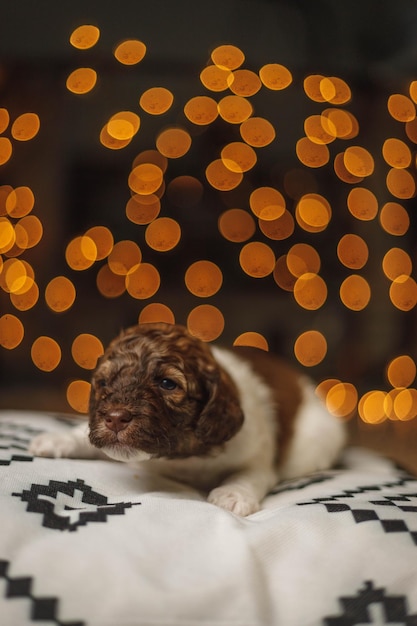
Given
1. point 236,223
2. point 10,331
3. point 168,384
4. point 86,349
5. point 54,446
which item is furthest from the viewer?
point 86,349

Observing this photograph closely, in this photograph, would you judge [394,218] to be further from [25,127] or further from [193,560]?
[193,560]

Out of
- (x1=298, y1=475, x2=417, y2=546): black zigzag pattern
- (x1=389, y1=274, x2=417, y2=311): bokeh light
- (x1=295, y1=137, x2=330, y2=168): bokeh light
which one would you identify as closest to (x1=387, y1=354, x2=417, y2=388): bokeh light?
(x1=389, y1=274, x2=417, y2=311): bokeh light

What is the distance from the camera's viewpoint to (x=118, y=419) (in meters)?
2.03

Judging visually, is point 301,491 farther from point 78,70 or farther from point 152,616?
point 78,70

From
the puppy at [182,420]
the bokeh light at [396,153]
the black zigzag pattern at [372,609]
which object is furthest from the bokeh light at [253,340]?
the black zigzag pattern at [372,609]

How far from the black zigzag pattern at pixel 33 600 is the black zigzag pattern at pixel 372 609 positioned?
0.55 metres

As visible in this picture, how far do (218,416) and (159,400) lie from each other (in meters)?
0.21

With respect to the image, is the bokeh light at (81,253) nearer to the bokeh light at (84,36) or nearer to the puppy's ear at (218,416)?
the bokeh light at (84,36)

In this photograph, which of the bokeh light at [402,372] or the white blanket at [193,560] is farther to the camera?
the bokeh light at [402,372]

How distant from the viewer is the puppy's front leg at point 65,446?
2422mm

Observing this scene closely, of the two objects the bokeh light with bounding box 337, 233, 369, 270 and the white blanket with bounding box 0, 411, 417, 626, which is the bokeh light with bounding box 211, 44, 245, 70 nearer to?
the bokeh light with bounding box 337, 233, 369, 270

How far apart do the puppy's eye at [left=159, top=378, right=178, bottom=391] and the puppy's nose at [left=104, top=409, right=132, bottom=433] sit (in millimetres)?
163

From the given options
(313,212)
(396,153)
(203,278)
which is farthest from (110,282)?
(396,153)

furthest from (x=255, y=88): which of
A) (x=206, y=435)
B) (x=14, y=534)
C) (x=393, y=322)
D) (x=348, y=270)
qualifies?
(x=14, y=534)
